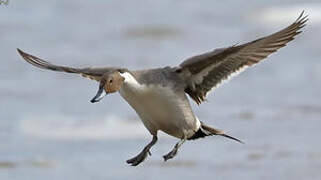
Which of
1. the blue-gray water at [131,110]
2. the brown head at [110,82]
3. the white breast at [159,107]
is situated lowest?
the blue-gray water at [131,110]

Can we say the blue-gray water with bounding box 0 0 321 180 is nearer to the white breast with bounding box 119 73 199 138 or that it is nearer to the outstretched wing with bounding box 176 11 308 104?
the outstretched wing with bounding box 176 11 308 104

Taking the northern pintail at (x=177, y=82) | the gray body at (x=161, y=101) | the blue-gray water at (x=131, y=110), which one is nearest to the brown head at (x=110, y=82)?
the northern pintail at (x=177, y=82)

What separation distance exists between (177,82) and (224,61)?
497mm

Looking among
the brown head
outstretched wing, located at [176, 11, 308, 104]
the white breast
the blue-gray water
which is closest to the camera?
the brown head

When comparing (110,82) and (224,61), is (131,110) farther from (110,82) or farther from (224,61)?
(110,82)

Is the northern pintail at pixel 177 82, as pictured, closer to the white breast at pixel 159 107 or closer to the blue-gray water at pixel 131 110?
the white breast at pixel 159 107

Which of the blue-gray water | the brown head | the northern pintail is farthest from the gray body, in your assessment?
the blue-gray water

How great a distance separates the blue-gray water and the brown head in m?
3.59

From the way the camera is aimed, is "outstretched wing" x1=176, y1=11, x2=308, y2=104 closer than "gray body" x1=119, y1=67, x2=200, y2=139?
No

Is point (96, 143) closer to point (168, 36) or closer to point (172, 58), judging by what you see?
point (172, 58)

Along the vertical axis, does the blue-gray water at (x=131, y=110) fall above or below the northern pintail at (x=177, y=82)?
below

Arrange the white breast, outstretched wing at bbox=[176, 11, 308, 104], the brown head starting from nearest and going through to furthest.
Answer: the brown head
the white breast
outstretched wing at bbox=[176, 11, 308, 104]

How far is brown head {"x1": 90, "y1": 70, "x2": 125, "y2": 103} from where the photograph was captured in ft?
22.8

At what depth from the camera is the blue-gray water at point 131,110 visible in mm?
10969
